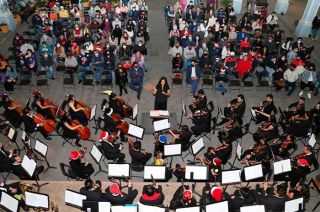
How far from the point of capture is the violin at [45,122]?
12.8 meters

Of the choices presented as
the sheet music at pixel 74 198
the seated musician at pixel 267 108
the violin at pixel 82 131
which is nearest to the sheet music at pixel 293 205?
the seated musician at pixel 267 108

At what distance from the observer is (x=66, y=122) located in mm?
12492

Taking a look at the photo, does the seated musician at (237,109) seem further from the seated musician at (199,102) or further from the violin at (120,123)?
the violin at (120,123)

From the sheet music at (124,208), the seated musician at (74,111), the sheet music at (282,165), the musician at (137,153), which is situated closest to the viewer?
the sheet music at (124,208)

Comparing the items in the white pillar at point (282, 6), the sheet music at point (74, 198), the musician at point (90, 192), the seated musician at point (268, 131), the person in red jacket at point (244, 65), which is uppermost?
the white pillar at point (282, 6)

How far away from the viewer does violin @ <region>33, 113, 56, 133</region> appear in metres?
12.8

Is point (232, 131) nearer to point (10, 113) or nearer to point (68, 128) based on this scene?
point (68, 128)

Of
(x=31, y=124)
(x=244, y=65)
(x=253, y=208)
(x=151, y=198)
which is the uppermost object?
(x=244, y=65)

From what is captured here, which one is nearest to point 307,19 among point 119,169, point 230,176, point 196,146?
point 196,146

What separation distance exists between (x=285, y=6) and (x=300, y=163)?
1717 cm

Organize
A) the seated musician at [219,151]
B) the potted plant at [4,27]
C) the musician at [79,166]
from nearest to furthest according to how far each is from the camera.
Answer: the musician at [79,166]
the seated musician at [219,151]
the potted plant at [4,27]

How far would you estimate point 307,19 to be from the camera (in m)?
21.2

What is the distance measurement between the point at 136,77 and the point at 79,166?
18.2ft

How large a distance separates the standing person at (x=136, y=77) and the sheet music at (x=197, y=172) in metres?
6.06
